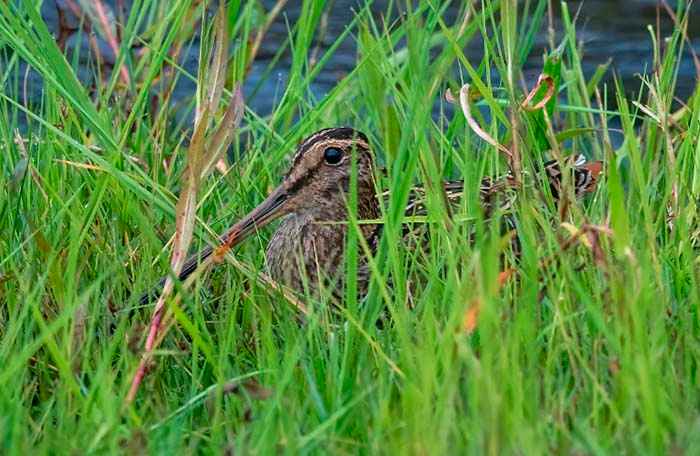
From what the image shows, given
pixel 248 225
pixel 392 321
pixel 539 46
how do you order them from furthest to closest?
pixel 539 46
pixel 248 225
pixel 392 321

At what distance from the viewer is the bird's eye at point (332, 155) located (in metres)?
4.23

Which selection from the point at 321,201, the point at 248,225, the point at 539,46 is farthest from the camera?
the point at 539,46

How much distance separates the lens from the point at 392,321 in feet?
11.0

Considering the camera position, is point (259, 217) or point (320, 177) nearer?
point (259, 217)

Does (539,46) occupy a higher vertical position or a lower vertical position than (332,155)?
lower

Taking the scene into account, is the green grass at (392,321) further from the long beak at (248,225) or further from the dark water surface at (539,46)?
the dark water surface at (539,46)

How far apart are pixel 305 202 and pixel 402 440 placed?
1.86 meters

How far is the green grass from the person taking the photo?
8.27ft

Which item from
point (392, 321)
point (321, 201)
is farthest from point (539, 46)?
point (392, 321)

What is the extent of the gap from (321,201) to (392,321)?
1.05m

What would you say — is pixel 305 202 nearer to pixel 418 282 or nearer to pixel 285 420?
pixel 418 282

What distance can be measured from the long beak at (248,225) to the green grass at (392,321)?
6 cm

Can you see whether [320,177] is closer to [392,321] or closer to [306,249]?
[306,249]

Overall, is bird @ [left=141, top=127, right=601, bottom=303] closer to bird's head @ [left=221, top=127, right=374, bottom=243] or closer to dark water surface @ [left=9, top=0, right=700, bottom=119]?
bird's head @ [left=221, top=127, right=374, bottom=243]
